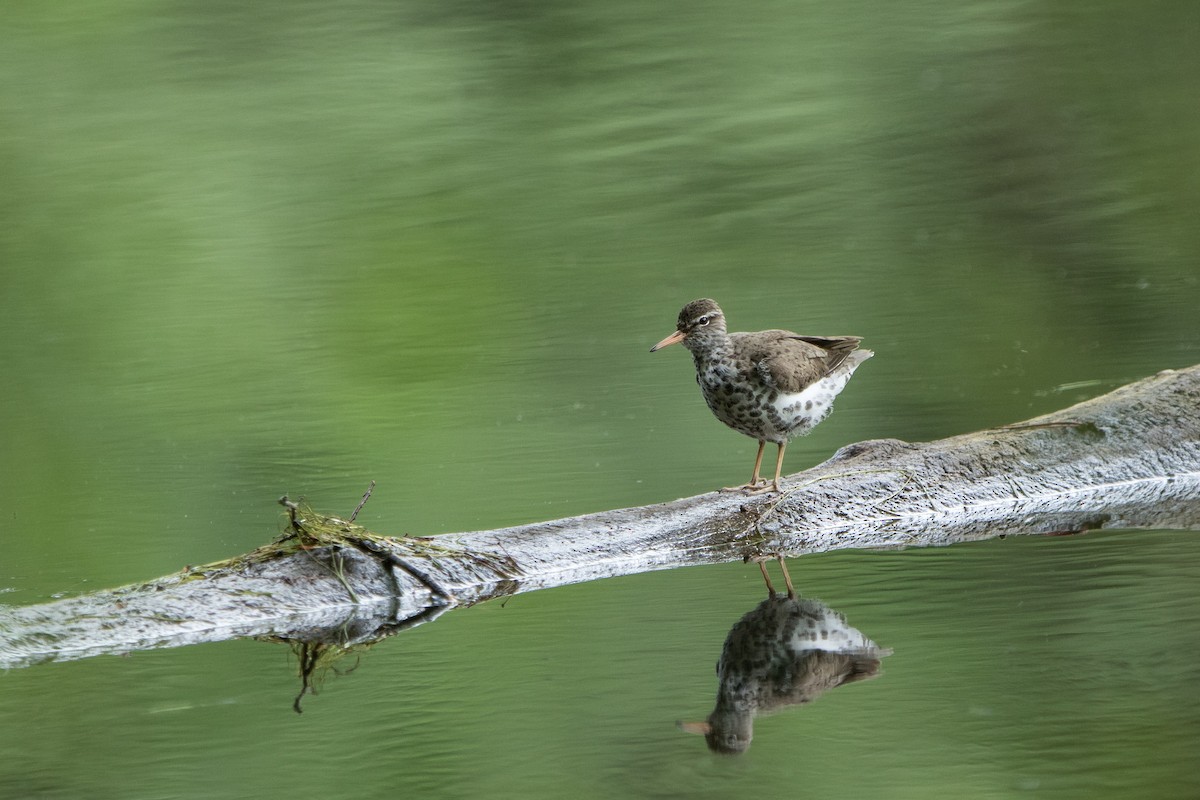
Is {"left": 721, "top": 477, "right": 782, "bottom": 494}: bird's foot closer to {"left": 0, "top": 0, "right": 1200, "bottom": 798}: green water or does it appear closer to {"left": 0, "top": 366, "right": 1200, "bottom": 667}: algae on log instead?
{"left": 0, "top": 366, "right": 1200, "bottom": 667}: algae on log

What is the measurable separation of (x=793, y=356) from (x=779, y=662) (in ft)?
5.87

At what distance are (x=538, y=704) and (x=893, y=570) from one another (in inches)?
63.2

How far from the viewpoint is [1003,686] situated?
5.32 m

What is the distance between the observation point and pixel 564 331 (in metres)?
11.7

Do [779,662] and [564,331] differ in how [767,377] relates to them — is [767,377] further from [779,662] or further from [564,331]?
[564,331]

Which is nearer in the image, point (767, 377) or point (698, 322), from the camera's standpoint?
point (767, 377)

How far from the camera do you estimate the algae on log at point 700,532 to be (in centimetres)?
577

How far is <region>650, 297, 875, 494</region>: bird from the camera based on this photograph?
278 inches

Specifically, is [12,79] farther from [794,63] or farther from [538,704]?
[538,704]

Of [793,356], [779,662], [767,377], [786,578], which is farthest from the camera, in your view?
[793,356]

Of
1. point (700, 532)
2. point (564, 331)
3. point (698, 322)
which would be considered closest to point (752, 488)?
point (700, 532)

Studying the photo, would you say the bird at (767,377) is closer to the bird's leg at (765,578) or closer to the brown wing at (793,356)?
the brown wing at (793,356)

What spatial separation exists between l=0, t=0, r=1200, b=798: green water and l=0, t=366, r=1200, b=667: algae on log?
0.41ft

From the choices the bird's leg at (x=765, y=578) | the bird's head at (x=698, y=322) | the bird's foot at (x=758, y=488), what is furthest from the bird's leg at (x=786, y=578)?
the bird's head at (x=698, y=322)
